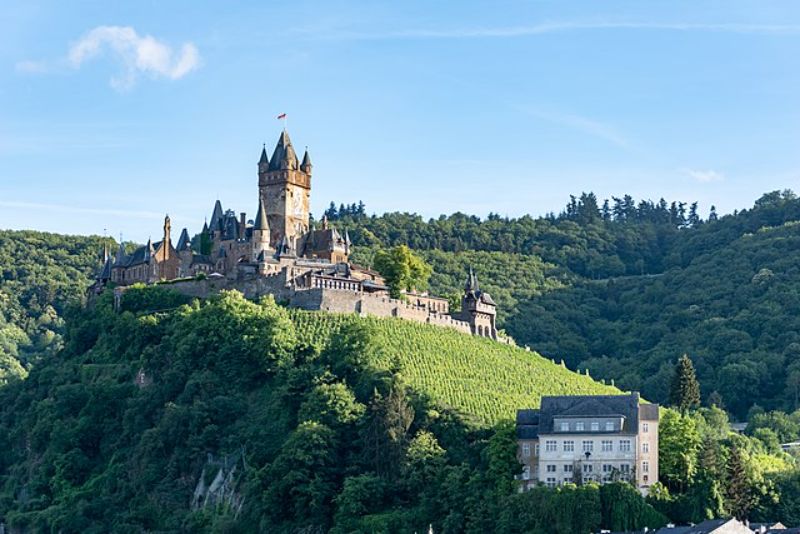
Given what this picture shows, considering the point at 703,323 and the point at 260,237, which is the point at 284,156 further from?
the point at 703,323

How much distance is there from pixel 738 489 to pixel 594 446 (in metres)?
8.09

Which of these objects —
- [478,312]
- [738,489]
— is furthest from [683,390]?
[738,489]

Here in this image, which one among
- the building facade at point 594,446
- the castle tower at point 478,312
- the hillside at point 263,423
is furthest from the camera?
the castle tower at point 478,312

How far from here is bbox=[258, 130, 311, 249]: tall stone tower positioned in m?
122

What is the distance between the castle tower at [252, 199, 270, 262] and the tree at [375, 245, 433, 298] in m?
8.48

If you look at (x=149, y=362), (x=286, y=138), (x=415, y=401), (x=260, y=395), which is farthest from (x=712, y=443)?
(x=286, y=138)

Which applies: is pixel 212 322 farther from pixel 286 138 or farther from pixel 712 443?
pixel 712 443

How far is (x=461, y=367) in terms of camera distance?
109 m

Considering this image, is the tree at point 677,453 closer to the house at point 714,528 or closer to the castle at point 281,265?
the house at point 714,528

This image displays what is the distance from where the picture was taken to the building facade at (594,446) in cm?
8800

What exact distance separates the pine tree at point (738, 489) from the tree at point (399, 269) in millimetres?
33477

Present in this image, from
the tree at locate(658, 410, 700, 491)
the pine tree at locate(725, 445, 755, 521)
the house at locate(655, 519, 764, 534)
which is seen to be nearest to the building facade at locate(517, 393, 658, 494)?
the tree at locate(658, 410, 700, 491)

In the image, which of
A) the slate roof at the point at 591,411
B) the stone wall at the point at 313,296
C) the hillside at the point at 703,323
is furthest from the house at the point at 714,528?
the hillside at the point at 703,323

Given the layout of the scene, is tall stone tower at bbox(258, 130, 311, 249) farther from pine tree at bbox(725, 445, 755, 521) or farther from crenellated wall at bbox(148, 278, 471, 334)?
pine tree at bbox(725, 445, 755, 521)
